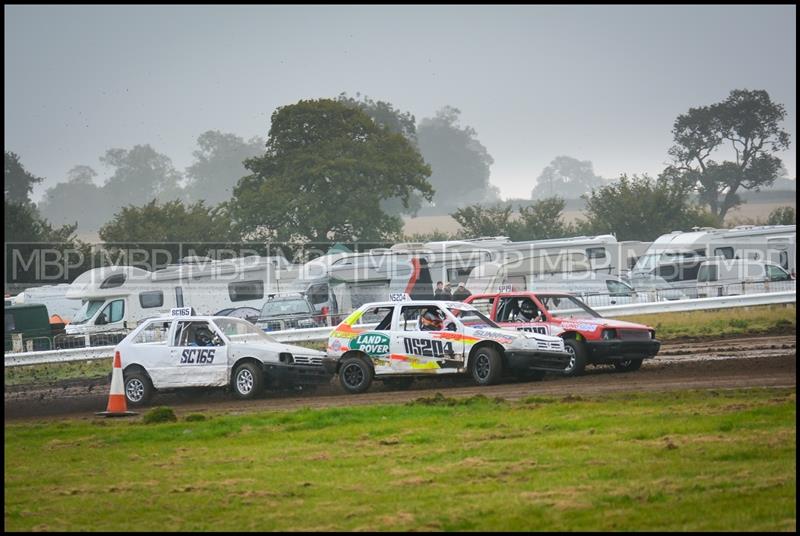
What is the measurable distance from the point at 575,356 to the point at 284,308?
45.8ft

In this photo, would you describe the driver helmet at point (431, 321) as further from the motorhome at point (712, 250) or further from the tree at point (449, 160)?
the tree at point (449, 160)

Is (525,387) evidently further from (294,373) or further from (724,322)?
(724,322)

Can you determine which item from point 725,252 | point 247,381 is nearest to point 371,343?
point 247,381

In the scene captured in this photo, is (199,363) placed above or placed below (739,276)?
below

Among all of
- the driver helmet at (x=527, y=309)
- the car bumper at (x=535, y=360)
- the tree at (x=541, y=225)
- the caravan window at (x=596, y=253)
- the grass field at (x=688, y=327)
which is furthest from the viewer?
the tree at (x=541, y=225)

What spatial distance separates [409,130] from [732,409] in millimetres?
80674

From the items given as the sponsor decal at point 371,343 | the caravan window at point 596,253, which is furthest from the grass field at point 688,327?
the sponsor decal at point 371,343

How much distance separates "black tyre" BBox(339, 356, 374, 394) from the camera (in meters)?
19.0

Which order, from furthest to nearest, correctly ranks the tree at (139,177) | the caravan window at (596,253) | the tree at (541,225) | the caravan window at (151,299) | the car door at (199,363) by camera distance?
the tree at (139,177) → the tree at (541,225) → the caravan window at (596,253) → the caravan window at (151,299) → the car door at (199,363)

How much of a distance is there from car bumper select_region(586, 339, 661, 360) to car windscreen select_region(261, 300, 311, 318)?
13.3 meters

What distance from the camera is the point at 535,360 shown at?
60.9 ft

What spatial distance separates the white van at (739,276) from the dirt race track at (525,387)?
27.6 ft

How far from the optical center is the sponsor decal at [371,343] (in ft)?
62.3

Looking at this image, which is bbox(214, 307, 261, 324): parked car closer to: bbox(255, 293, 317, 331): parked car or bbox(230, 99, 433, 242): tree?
bbox(255, 293, 317, 331): parked car
